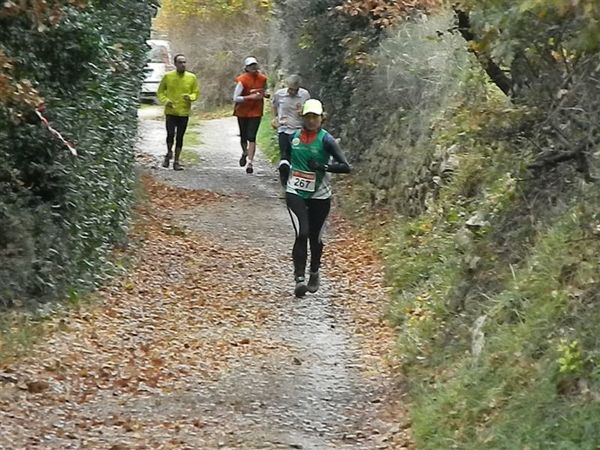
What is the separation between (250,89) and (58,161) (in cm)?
827

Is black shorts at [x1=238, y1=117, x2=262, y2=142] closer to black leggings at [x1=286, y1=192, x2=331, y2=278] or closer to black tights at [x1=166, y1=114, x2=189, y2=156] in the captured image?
black tights at [x1=166, y1=114, x2=189, y2=156]

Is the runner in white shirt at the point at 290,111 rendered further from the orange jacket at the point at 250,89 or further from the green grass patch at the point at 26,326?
the green grass patch at the point at 26,326

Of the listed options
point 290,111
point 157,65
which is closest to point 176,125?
point 290,111

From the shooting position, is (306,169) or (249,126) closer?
(306,169)

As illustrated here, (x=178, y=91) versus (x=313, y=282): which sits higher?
(x=178, y=91)

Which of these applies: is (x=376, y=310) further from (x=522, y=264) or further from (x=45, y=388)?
(x=45, y=388)

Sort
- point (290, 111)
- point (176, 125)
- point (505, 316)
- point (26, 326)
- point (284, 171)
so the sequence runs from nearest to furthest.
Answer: point (505, 316)
point (26, 326)
point (284, 171)
point (290, 111)
point (176, 125)

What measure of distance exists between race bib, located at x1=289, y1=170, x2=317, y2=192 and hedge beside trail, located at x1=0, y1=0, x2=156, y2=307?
5.97ft

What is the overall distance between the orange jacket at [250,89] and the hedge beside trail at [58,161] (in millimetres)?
6434

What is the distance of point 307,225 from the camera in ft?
33.8

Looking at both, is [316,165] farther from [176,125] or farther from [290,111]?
[176,125]

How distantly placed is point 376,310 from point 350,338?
2.85 feet

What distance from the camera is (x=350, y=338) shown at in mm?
9305

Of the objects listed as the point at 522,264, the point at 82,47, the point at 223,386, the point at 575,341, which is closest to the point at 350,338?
the point at 223,386
